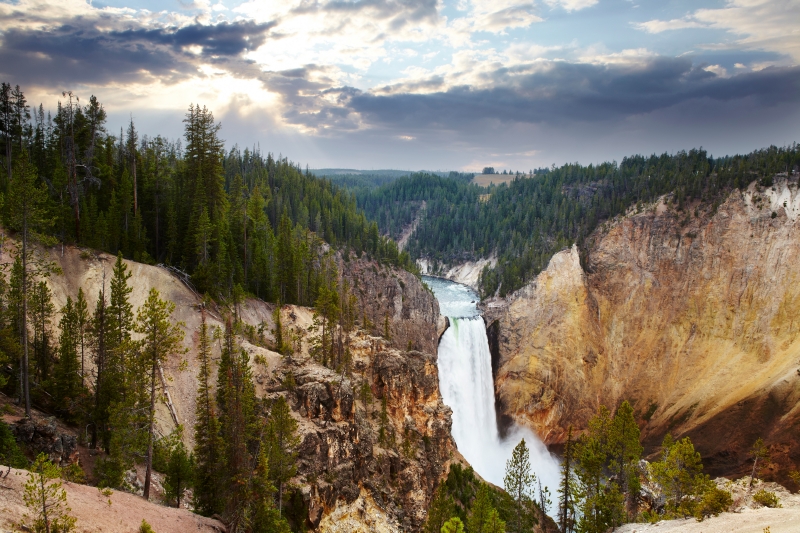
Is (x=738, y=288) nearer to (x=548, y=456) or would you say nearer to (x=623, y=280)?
(x=623, y=280)

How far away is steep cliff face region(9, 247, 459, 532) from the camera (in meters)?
32.7

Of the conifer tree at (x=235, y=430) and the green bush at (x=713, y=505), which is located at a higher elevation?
the conifer tree at (x=235, y=430)

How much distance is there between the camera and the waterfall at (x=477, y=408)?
68.4 meters

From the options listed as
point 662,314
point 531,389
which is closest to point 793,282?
point 662,314

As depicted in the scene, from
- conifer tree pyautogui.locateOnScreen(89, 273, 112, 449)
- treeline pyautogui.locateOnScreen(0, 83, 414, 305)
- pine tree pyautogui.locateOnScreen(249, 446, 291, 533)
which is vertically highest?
treeline pyautogui.locateOnScreen(0, 83, 414, 305)

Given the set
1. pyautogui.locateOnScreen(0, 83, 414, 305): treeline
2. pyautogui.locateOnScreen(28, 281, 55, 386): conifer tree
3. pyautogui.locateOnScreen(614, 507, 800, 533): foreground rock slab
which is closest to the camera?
pyautogui.locateOnScreen(614, 507, 800, 533): foreground rock slab

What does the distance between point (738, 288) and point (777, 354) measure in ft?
36.9

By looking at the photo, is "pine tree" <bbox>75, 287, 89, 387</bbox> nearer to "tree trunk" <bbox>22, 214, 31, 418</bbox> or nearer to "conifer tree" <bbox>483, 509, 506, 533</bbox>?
"tree trunk" <bbox>22, 214, 31, 418</bbox>

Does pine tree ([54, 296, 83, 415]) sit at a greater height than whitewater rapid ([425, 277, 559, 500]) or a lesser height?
greater

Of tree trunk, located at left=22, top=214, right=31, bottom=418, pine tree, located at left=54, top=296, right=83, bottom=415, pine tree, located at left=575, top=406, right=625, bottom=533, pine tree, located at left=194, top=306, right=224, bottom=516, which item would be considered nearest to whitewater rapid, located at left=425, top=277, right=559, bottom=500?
pine tree, located at left=575, top=406, right=625, bottom=533

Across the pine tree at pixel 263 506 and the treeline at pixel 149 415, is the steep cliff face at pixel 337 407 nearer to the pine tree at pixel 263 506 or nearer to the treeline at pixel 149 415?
the treeline at pixel 149 415

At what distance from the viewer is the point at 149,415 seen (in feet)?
83.7

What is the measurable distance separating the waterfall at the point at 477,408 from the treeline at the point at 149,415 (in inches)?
1747

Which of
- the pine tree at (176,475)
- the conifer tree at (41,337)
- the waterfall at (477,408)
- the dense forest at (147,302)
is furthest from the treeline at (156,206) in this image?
the waterfall at (477,408)
